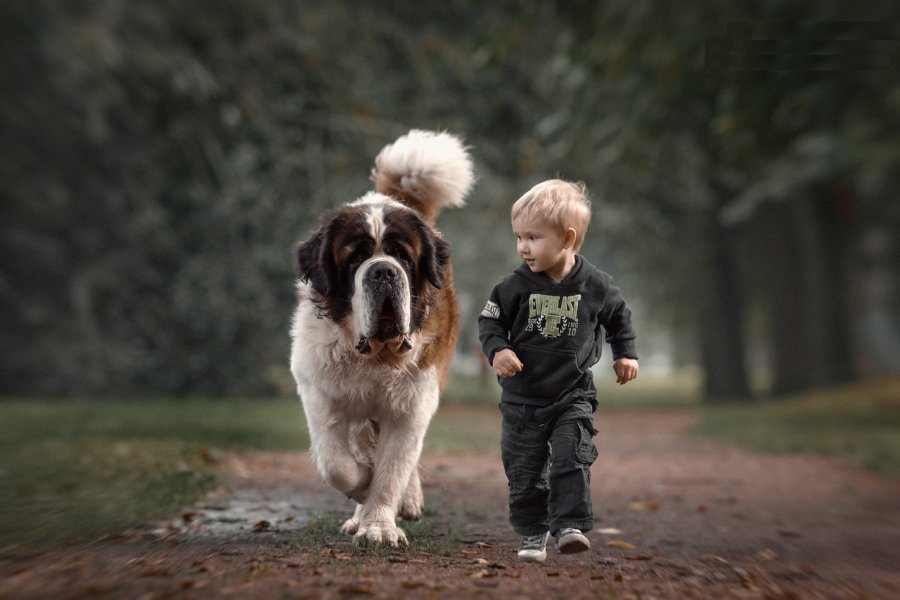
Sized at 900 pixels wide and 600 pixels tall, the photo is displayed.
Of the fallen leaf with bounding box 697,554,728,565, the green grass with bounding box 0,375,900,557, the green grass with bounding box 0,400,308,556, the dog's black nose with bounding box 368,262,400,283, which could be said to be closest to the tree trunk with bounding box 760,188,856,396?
the green grass with bounding box 0,375,900,557

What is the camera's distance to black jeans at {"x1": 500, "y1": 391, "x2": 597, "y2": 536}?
450 cm

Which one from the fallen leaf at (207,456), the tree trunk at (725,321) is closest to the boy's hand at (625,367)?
the fallen leaf at (207,456)

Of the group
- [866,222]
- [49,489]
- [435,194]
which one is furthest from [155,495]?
[866,222]

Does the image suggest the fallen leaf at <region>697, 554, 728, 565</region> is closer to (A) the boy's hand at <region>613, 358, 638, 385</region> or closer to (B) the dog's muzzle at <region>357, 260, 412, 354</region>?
(A) the boy's hand at <region>613, 358, 638, 385</region>

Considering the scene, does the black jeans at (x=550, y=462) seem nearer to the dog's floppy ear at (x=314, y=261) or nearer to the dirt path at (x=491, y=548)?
the dirt path at (x=491, y=548)

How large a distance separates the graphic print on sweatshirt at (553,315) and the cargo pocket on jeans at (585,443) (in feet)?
1.37

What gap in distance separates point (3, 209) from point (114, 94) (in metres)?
5.84

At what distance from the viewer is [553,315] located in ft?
15.0

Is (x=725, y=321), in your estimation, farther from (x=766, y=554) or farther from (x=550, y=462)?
(x=550, y=462)

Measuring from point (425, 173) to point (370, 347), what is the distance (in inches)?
52.1

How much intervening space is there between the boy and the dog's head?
0.41 metres

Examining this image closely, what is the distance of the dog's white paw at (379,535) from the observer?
474 centimetres

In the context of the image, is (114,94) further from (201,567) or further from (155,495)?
(201,567)

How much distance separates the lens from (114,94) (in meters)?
13.4
